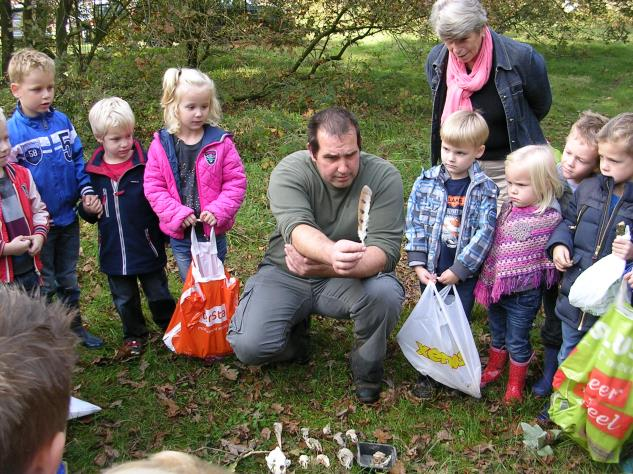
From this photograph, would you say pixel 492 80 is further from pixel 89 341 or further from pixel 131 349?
pixel 89 341

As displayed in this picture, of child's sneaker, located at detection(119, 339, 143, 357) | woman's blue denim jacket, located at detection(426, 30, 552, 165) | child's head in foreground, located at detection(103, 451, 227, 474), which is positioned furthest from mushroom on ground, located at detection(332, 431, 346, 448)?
child's head in foreground, located at detection(103, 451, 227, 474)

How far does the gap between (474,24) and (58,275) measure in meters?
3.03

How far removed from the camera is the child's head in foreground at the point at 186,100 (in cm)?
383

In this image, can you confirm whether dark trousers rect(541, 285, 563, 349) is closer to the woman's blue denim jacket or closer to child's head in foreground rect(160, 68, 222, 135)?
the woman's blue denim jacket

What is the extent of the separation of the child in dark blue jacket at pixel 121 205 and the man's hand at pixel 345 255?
133 centimetres

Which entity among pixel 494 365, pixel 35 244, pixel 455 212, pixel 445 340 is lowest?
pixel 494 365

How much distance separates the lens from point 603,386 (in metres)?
2.92

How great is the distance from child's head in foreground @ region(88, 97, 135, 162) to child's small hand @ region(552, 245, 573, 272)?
2530 mm

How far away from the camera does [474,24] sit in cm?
379

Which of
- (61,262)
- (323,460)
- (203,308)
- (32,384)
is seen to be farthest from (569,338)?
(61,262)

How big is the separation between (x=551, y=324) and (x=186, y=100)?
2.52 meters

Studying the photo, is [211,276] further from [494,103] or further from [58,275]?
[494,103]

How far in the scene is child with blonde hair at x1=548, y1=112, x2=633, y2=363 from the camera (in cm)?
298

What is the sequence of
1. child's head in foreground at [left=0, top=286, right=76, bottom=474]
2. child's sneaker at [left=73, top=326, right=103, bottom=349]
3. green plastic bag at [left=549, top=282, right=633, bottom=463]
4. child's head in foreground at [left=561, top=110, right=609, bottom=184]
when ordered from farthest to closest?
1. child's sneaker at [left=73, top=326, right=103, bottom=349]
2. child's head in foreground at [left=561, top=110, right=609, bottom=184]
3. green plastic bag at [left=549, top=282, right=633, bottom=463]
4. child's head in foreground at [left=0, top=286, right=76, bottom=474]
